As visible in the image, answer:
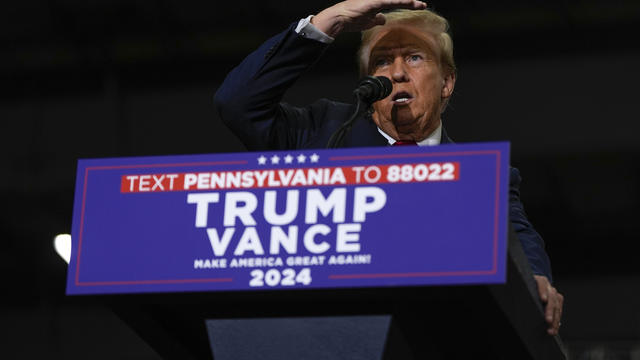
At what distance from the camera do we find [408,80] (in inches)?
85.1

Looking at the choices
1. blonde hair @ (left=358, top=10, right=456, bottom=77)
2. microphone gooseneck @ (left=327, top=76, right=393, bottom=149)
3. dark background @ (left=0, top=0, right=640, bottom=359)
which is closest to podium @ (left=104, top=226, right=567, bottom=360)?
microphone gooseneck @ (left=327, top=76, right=393, bottom=149)

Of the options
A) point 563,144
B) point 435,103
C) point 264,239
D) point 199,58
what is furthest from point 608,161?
point 264,239

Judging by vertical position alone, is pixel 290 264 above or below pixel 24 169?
below

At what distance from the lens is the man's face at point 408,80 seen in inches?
84.9

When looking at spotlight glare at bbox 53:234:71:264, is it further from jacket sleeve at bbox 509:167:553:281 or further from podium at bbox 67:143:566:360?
podium at bbox 67:143:566:360

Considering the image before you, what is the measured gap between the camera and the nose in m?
2.14

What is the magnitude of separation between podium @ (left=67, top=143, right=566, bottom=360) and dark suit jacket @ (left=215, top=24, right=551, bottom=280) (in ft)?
1.58

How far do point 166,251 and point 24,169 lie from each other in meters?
4.93

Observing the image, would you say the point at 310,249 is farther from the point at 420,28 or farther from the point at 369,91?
the point at 420,28

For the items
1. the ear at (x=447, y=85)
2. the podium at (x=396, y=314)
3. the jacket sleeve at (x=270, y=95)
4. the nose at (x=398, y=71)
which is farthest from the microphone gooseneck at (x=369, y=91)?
the ear at (x=447, y=85)

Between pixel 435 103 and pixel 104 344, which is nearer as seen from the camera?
pixel 435 103

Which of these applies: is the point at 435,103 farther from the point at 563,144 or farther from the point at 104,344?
the point at 104,344

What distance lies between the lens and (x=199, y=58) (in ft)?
19.5

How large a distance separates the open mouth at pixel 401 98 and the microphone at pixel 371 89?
0.86ft
